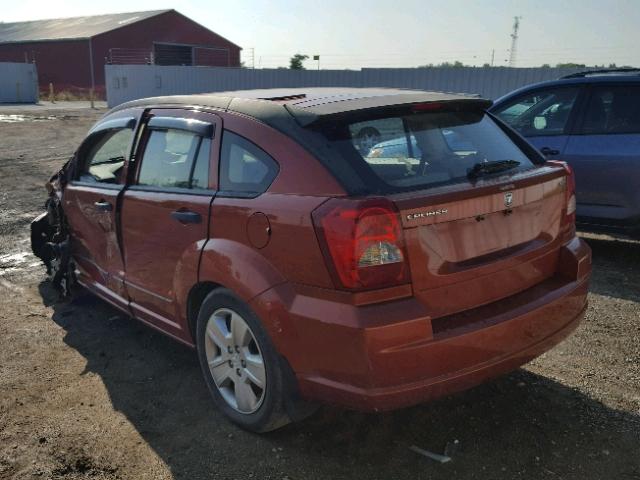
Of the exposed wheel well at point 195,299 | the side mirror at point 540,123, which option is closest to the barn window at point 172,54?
the side mirror at point 540,123

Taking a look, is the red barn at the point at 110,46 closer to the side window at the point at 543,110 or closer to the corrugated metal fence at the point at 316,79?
the corrugated metal fence at the point at 316,79

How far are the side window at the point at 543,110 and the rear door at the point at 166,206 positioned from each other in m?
4.02

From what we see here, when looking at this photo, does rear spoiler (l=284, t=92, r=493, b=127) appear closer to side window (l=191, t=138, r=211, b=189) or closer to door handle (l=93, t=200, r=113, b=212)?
side window (l=191, t=138, r=211, b=189)

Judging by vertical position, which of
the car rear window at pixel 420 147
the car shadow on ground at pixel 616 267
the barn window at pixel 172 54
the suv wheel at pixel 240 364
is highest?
the barn window at pixel 172 54

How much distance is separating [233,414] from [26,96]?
42.5 meters

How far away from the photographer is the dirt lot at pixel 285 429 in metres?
2.73

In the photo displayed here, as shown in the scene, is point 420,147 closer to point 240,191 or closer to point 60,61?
point 240,191

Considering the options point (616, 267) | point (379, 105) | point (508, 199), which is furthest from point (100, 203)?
point (616, 267)

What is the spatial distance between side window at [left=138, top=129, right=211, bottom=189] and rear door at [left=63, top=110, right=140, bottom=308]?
0.24 meters

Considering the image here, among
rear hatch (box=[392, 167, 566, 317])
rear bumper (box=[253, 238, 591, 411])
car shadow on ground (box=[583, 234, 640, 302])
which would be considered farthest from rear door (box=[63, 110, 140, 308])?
car shadow on ground (box=[583, 234, 640, 302])

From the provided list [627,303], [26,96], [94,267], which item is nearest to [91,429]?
[94,267]

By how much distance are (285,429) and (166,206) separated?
4.46 feet

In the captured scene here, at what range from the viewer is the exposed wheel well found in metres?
3.10

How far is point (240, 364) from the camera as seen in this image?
117 inches
